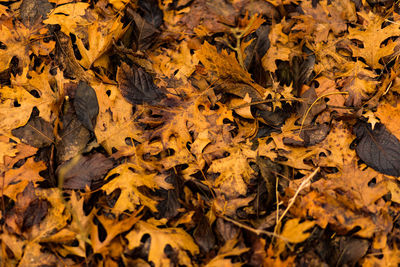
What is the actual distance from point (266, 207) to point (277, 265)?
292 millimetres

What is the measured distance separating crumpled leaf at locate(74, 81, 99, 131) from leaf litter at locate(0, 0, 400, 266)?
0.01 m

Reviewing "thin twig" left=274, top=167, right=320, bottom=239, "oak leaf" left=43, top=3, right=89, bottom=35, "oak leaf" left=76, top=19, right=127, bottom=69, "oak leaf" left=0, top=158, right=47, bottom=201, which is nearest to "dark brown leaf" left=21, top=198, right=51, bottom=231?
"oak leaf" left=0, top=158, right=47, bottom=201

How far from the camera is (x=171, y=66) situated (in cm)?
196

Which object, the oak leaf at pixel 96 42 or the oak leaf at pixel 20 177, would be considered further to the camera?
the oak leaf at pixel 96 42

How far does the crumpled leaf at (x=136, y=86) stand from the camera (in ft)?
5.91

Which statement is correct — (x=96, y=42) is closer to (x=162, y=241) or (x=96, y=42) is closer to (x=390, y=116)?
(x=162, y=241)

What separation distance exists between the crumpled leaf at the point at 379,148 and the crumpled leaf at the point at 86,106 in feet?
4.76

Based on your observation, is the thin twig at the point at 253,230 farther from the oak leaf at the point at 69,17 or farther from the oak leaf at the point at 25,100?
the oak leaf at the point at 69,17

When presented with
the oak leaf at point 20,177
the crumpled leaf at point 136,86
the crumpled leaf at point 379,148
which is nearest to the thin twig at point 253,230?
the crumpled leaf at point 379,148

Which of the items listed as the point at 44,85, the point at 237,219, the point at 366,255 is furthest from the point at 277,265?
the point at 44,85

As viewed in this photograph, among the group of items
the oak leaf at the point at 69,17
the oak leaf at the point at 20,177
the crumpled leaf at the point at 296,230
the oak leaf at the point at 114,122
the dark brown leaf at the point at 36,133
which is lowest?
the oak leaf at the point at 20,177

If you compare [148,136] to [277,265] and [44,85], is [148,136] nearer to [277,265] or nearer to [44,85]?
[44,85]

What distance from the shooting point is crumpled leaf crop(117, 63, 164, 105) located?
1.80m

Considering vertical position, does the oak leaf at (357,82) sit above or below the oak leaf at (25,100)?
above
